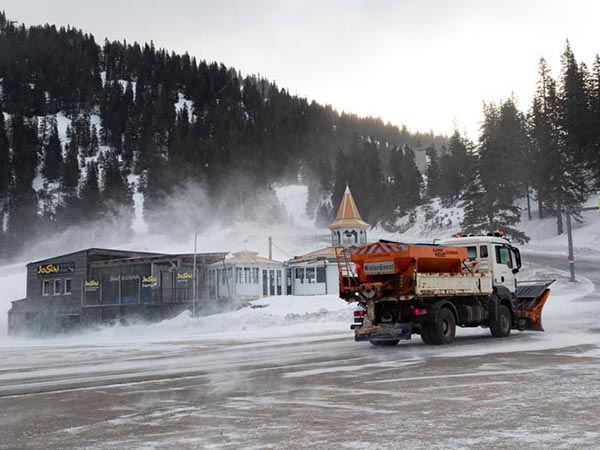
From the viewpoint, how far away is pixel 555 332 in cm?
1991

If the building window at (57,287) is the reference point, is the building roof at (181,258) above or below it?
above

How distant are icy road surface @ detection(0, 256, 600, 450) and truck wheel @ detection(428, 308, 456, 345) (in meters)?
0.41

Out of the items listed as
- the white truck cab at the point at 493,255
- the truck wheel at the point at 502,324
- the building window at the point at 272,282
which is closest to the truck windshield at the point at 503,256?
the white truck cab at the point at 493,255

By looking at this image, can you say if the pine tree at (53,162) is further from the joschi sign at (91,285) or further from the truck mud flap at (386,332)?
the truck mud flap at (386,332)

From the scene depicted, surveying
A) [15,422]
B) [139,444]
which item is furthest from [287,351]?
[139,444]

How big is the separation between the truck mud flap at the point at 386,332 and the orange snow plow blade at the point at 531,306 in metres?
5.12

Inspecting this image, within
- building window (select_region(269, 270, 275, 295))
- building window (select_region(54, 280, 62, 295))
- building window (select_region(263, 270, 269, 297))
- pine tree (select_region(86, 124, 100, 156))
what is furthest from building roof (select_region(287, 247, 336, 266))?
pine tree (select_region(86, 124, 100, 156))

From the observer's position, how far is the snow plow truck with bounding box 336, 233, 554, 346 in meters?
16.1

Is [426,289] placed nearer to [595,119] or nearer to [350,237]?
[350,237]

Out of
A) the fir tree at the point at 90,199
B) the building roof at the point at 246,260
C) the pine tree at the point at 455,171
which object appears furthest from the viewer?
the fir tree at the point at 90,199

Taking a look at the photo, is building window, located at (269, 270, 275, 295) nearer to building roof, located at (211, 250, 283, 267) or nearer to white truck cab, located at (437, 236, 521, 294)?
building roof, located at (211, 250, 283, 267)

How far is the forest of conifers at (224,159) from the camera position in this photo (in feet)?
230

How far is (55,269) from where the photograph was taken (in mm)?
49906

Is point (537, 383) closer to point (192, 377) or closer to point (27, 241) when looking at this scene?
point (192, 377)
